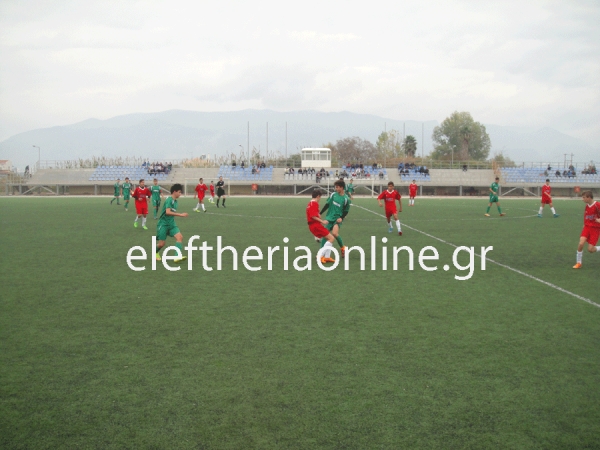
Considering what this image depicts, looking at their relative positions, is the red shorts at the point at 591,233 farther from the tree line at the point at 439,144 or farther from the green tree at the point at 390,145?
the green tree at the point at 390,145

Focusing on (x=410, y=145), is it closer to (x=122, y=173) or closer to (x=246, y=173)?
(x=246, y=173)

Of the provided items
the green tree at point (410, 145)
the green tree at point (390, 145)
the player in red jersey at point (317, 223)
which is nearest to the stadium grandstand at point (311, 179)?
the green tree at point (410, 145)

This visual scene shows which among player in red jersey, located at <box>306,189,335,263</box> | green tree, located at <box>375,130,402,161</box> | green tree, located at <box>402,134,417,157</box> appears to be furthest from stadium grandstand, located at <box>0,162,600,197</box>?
player in red jersey, located at <box>306,189,335,263</box>

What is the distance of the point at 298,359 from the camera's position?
6.09 m

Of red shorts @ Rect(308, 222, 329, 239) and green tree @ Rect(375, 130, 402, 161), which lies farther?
green tree @ Rect(375, 130, 402, 161)

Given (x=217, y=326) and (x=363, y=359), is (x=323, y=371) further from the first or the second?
(x=217, y=326)

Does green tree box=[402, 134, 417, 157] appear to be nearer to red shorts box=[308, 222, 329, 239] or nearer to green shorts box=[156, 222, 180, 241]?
red shorts box=[308, 222, 329, 239]

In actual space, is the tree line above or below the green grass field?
above

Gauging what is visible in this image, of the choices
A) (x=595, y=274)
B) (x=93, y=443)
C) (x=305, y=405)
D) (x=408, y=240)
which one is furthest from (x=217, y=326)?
(x=408, y=240)

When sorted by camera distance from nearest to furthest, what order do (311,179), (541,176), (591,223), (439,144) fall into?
(591,223) < (311,179) < (541,176) < (439,144)

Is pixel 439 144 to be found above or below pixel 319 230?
above

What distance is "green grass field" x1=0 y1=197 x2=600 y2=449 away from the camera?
176 inches

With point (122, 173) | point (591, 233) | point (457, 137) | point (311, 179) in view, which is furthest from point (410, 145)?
point (591, 233)

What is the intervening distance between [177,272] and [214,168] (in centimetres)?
6185
